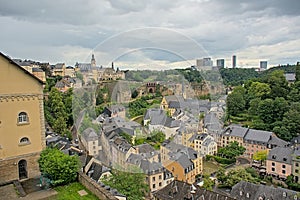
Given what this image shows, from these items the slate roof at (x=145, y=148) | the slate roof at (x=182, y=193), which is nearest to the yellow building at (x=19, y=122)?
the slate roof at (x=145, y=148)

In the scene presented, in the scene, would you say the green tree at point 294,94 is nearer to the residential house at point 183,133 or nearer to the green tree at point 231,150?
the green tree at point 231,150

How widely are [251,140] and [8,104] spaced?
18.2m

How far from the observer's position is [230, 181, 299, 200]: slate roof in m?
11.8

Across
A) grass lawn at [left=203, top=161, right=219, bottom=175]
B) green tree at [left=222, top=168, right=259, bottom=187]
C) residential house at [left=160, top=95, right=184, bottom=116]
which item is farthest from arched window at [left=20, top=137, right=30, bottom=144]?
grass lawn at [left=203, top=161, right=219, bottom=175]

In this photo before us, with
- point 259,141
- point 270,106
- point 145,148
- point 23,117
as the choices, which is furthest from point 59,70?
point 145,148

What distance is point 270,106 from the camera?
77.7 ft

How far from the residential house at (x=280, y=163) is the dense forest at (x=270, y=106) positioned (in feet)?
14.7

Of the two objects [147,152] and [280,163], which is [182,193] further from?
[280,163]

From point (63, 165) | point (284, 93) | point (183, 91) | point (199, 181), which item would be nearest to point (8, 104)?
point (63, 165)

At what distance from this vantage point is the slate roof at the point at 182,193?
11477 millimetres

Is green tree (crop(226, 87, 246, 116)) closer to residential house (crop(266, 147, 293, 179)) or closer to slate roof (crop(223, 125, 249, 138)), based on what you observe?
slate roof (crop(223, 125, 249, 138))

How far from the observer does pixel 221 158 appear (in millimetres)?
18641

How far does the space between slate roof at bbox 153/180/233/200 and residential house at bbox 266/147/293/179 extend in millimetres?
7350

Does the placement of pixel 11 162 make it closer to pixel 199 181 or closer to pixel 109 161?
pixel 109 161
